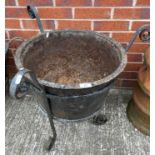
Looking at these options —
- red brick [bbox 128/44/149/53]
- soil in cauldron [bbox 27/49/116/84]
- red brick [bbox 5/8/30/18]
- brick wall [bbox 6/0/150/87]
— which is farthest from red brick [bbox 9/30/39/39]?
red brick [bbox 128/44/149/53]

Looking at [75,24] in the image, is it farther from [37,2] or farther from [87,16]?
[37,2]

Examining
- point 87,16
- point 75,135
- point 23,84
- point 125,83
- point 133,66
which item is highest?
point 87,16

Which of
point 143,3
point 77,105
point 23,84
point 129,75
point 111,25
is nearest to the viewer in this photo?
point 23,84

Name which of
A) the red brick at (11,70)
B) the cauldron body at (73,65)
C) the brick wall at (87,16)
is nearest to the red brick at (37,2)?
the brick wall at (87,16)

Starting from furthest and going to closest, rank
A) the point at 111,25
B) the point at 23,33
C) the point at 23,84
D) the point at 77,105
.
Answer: the point at 23,33 → the point at 111,25 → the point at 77,105 → the point at 23,84

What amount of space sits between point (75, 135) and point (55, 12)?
0.77m

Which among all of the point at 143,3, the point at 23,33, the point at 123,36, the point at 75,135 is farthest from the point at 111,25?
the point at 75,135

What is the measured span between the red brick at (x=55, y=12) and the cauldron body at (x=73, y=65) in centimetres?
18

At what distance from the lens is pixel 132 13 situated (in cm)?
→ 134

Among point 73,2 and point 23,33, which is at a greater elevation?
point 73,2

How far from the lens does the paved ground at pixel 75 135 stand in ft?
4.41

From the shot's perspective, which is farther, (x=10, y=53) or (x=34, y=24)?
(x=10, y=53)

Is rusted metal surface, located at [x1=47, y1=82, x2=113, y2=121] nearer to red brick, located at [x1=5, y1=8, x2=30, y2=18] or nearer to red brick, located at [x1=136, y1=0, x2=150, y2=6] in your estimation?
red brick, located at [x1=136, y1=0, x2=150, y2=6]

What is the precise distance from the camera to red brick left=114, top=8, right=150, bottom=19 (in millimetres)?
1321
